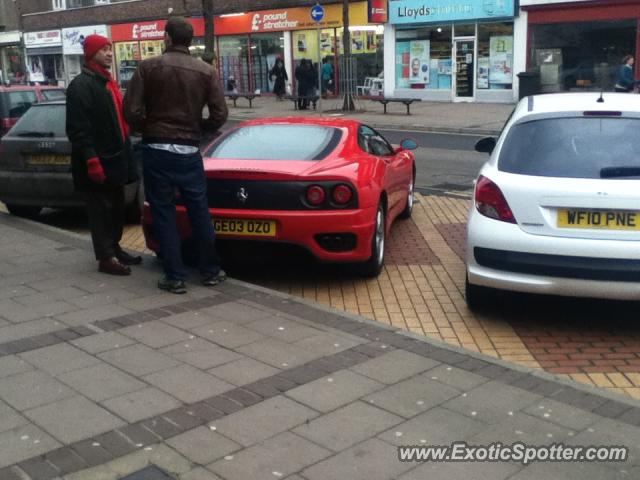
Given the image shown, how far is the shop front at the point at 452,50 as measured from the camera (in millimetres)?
27688

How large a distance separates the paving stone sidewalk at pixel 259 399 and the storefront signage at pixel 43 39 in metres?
47.4

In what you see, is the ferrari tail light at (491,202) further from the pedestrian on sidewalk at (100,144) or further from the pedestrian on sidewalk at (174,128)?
the pedestrian on sidewalk at (100,144)

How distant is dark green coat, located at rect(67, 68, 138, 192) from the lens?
21.0 ft

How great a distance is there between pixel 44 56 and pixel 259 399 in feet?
171

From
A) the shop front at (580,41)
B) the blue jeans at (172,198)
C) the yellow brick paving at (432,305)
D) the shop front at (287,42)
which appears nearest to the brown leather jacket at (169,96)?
the blue jeans at (172,198)

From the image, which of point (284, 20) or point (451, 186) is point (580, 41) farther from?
point (451, 186)

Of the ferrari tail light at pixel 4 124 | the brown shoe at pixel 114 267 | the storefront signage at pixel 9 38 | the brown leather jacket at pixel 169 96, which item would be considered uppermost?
the storefront signage at pixel 9 38

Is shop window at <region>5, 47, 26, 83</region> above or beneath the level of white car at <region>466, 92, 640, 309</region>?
above

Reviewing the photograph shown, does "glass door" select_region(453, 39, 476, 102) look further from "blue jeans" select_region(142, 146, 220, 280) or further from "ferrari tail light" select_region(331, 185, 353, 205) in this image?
A: "blue jeans" select_region(142, 146, 220, 280)

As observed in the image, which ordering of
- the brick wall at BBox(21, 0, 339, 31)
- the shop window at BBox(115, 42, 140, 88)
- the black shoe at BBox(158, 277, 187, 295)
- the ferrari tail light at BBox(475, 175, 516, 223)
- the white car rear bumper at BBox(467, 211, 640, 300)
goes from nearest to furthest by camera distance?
the white car rear bumper at BBox(467, 211, 640, 300) → the ferrari tail light at BBox(475, 175, 516, 223) → the black shoe at BBox(158, 277, 187, 295) → the brick wall at BBox(21, 0, 339, 31) → the shop window at BBox(115, 42, 140, 88)

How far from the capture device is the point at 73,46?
4822 cm

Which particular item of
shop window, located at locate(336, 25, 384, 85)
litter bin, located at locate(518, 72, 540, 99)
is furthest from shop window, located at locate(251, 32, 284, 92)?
litter bin, located at locate(518, 72, 540, 99)

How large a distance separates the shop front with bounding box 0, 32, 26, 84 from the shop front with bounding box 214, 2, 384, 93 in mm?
21585

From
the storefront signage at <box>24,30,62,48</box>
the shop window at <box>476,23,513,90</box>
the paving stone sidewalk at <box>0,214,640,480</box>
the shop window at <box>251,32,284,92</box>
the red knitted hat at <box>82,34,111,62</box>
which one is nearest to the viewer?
the paving stone sidewalk at <box>0,214,640,480</box>
